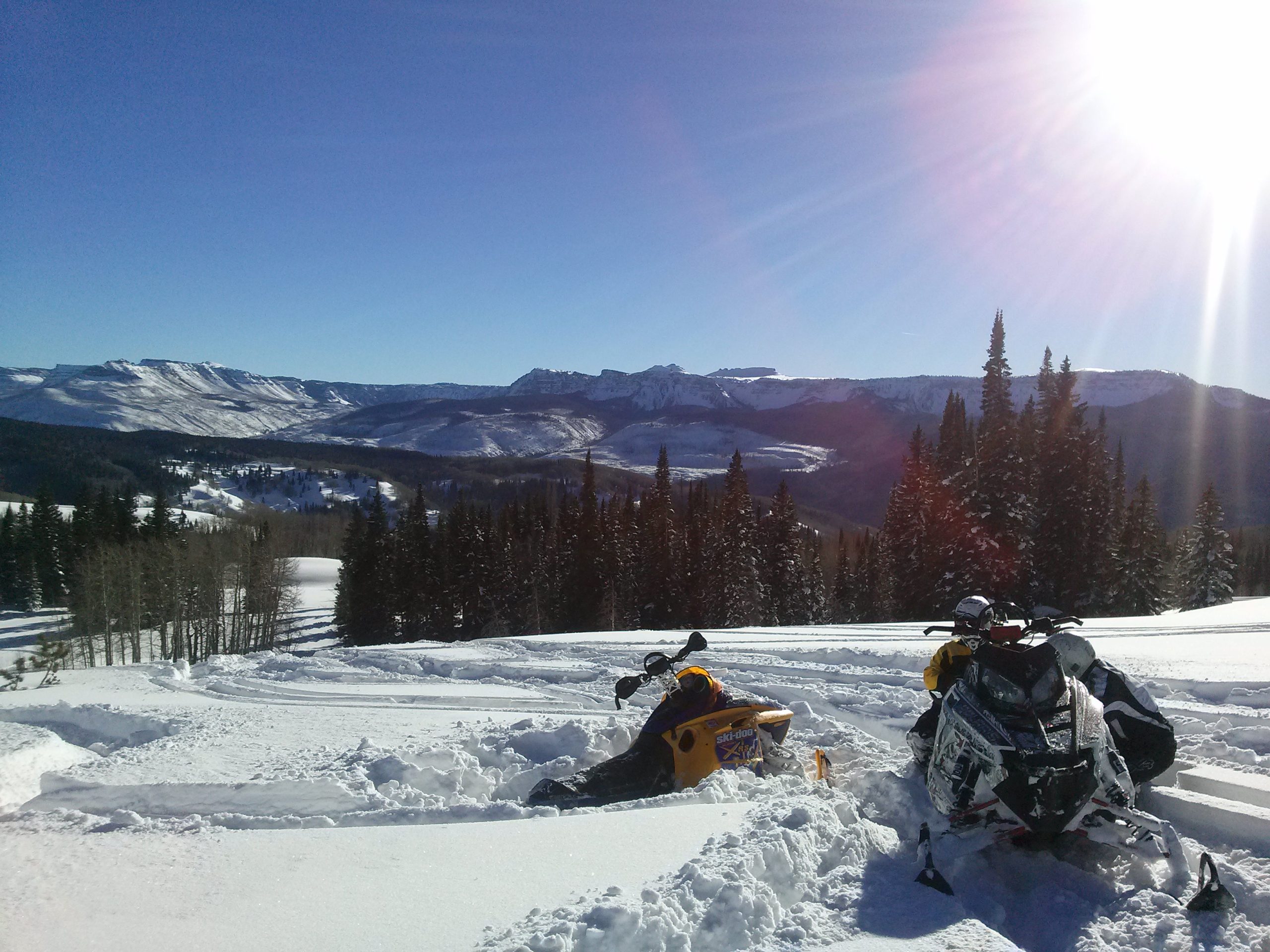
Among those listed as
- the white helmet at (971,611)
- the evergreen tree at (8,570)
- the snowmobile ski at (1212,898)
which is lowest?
the evergreen tree at (8,570)

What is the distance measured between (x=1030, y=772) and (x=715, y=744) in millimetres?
2764

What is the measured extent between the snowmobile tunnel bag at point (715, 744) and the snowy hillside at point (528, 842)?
14.2 inches

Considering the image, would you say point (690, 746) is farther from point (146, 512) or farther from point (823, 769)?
point (146, 512)

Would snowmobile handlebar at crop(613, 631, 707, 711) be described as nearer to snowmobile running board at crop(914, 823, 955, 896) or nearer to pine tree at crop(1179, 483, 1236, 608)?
snowmobile running board at crop(914, 823, 955, 896)

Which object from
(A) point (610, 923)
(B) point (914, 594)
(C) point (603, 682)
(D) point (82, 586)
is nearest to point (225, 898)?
(A) point (610, 923)

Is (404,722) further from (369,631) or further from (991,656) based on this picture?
(369,631)

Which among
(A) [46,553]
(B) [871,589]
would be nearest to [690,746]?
(B) [871,589]

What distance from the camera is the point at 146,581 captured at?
44219mm

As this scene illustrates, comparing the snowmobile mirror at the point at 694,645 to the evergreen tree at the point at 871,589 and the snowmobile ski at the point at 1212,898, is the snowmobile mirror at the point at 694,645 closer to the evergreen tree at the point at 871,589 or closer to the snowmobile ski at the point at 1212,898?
the snowmobile ski at the point at 1212,898

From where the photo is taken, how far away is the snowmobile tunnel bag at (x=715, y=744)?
5949 millimetres

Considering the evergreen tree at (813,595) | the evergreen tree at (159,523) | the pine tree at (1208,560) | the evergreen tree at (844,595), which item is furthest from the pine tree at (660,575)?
the evergreen tree at (159,523)

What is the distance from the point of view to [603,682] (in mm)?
10711

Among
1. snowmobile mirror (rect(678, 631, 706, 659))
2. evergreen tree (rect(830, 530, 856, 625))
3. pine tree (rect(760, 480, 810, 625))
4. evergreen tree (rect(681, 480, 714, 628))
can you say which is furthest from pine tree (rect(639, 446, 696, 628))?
snowmobile mirror (rect(678, 631, 706, 659))

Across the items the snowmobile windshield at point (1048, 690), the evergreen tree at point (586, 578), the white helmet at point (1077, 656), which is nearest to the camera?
the snowmobile windshield at point (1048, 690)
